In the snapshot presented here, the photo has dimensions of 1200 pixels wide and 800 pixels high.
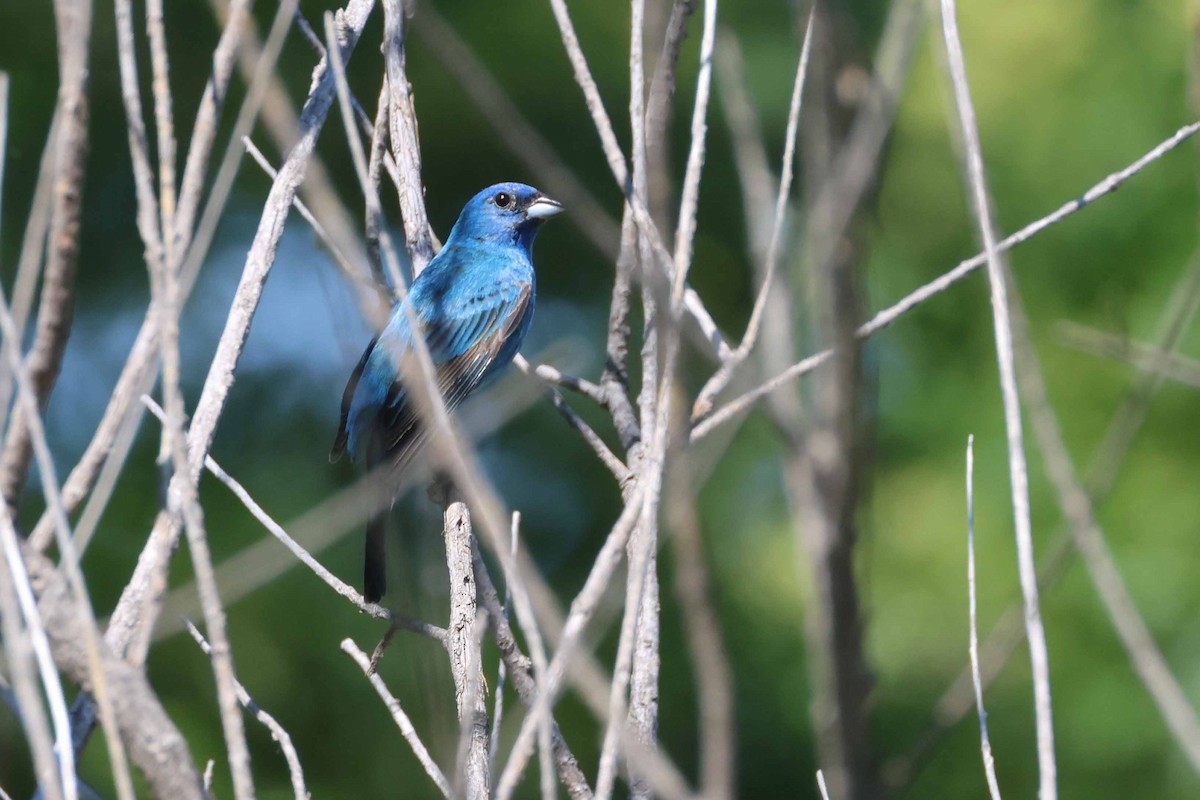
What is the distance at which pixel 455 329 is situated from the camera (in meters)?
5.60

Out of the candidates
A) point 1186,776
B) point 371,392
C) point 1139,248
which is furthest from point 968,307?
point 371,392

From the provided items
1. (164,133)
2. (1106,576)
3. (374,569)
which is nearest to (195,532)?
(164,133)

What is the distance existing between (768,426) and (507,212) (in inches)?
96.4

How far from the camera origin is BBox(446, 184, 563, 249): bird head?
6039 mm

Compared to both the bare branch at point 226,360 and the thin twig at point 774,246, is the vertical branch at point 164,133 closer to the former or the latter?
the bare branch at point 226,360

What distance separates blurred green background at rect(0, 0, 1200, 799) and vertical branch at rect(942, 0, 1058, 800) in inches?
229

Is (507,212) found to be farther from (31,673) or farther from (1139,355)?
(31,673)

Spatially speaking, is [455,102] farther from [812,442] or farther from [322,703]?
[812,442]

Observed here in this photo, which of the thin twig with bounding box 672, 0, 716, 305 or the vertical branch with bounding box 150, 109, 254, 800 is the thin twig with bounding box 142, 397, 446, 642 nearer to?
the vertical branch with bounding box 150, 109, 254, 800

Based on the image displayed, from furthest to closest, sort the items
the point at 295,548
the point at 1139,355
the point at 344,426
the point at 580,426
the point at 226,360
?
the point at 344,426 → the point at 580,426 → the point at 295,548 → the point at 1139,355 → the point at 226,360

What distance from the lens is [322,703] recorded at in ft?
26.5

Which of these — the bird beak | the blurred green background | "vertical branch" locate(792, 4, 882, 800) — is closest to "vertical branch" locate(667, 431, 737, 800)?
"vertical branch" locate(792, 4, 882, 800)

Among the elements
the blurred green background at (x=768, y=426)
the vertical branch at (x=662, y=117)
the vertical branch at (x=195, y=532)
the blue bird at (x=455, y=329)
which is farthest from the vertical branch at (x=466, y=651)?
the blurred green background at (x=768, y=426)

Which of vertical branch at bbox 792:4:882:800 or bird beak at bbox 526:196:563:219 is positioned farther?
bird beak at bbox 526:196:563:219
